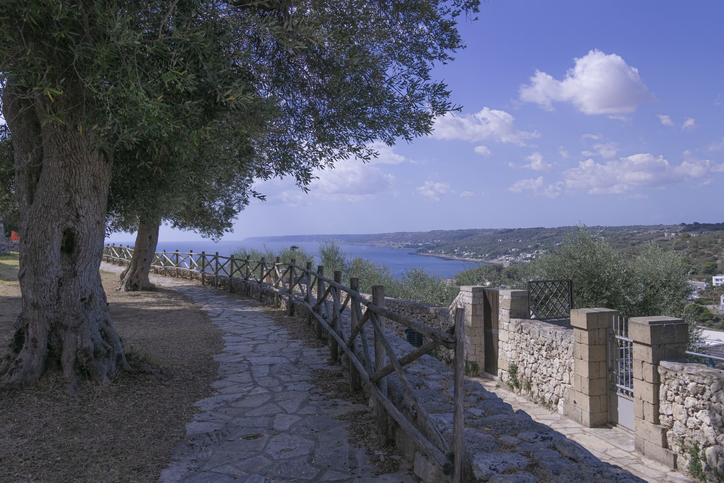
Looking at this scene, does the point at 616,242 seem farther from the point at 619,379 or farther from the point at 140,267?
the point at 140,267

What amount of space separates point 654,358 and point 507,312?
176 inches

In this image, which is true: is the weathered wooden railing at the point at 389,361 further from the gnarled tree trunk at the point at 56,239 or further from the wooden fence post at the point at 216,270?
the wooden fence post at the point at 216,270

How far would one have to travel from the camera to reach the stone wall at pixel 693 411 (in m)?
5.79

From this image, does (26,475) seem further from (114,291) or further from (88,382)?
(114,291)

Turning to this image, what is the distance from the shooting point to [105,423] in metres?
3.87

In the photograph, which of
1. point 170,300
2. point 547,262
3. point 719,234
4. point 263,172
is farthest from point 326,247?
point 719,234

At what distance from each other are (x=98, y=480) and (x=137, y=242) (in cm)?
1380

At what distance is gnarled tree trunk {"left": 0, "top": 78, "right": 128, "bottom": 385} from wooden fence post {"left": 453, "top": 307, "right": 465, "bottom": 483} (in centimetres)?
375

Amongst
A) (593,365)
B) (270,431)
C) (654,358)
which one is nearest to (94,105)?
(270,431)

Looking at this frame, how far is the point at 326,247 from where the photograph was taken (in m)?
30.4

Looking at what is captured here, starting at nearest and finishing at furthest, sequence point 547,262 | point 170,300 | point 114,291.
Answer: point 170,300, point 114,291, point 547,262

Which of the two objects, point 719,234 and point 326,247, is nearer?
point 326,247

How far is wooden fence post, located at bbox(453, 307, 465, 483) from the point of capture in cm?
258

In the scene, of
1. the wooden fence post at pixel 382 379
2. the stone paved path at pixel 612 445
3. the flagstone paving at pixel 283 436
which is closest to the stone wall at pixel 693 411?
the stone paved path at pixel 612 445
